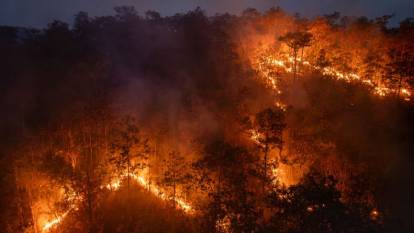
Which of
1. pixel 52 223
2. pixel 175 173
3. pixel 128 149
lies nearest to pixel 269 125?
pixel 175 173

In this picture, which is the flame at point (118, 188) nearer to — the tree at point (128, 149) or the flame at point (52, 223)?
the flame at point (52, 223)

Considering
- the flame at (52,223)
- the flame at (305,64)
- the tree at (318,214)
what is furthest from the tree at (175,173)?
the tree at (318,214)

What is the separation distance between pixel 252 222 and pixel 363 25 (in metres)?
19.7

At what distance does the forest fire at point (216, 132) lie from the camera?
13.9 meters

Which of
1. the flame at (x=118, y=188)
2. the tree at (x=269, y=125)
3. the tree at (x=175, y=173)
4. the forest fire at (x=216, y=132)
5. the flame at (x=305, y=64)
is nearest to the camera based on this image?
the forest fire at (x=216, y=132)

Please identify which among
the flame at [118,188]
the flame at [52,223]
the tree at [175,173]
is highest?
the tree at [175,173]

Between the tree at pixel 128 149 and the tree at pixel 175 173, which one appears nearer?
the tree at pixel 175 173

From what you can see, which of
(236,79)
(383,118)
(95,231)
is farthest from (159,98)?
(383,118)

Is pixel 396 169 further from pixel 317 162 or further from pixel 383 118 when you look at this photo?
pixel 383 118

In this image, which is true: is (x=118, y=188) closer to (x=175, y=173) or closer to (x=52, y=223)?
(x=175, y=173)

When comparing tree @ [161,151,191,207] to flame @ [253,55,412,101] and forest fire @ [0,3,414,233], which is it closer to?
forest fire @ [0,3,414,233]

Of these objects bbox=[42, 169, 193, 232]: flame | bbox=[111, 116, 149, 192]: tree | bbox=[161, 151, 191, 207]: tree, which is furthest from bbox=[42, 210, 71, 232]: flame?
bbox=[161, 151, 191, 207]: tree

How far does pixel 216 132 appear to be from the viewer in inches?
776

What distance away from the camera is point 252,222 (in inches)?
301
